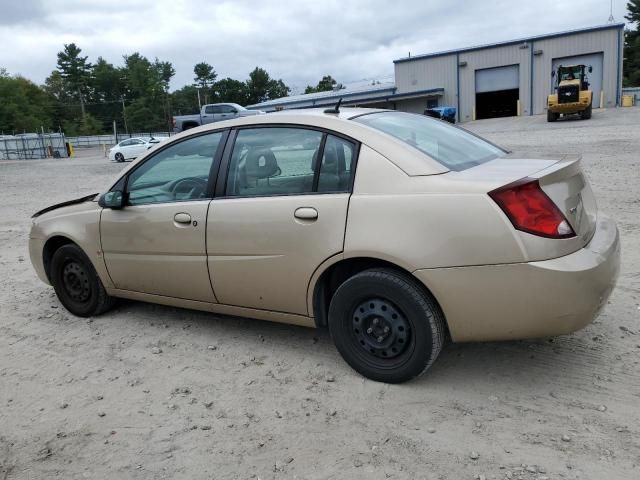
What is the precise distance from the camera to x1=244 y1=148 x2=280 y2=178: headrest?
363 centimetres

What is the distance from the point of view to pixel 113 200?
164 inches

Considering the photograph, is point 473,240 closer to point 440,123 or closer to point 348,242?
point 348,242

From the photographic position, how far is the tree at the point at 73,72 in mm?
A: 102938

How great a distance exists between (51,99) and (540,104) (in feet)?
307

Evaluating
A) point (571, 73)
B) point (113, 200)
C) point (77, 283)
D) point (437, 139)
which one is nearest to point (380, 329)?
point (437, 139)

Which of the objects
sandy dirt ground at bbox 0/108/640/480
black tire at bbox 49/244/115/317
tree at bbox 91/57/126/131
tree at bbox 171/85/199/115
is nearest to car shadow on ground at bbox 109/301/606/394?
sandy dirt ground at bbox 0/108/640/480

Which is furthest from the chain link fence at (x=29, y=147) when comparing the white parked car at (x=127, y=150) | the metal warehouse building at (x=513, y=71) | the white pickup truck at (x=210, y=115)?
the metal warehouse building at (x=513, y=71)

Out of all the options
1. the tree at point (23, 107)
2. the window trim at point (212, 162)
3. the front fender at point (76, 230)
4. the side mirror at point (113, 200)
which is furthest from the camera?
the tree at point (23, 107)

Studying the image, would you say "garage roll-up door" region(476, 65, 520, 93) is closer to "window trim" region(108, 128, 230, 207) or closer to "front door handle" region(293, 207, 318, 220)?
"window trim" region(108, 128, 230, 207)

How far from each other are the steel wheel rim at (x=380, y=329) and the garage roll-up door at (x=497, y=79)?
42.9 metres

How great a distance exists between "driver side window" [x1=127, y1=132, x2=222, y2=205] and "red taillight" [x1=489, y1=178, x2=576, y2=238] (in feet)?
6.66

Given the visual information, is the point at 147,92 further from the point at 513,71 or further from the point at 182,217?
the point at 182,217

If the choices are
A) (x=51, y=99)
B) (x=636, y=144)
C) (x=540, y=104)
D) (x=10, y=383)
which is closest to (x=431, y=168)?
(x=10, y=383)

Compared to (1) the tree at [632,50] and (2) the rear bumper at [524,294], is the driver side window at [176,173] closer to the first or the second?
(2) the rear bumper at [524,294]
